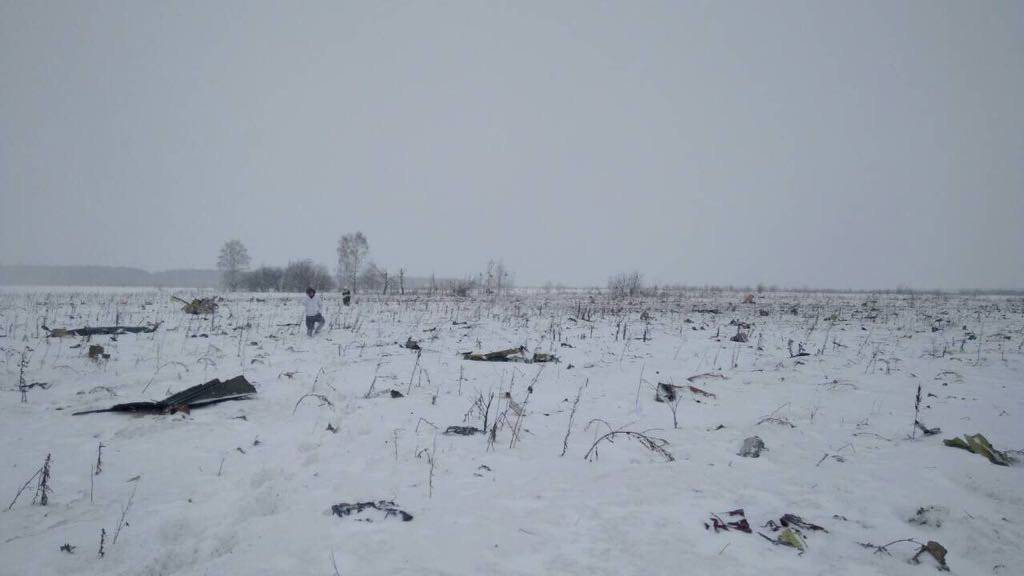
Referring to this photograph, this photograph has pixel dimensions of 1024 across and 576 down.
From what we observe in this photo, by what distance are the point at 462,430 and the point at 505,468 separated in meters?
0.96

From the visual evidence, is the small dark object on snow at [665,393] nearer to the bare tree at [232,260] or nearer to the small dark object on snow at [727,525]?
the small dark object on snow at [727,525]

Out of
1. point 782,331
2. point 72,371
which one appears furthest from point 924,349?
point 72,371

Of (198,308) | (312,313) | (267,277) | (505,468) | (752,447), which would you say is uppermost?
(267,277)

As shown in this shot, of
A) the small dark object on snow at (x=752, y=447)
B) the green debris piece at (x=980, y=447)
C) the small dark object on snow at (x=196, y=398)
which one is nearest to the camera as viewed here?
the green debris piece at (x=980, y=447)

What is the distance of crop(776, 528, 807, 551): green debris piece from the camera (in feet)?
8.95

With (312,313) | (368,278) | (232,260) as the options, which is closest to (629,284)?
(312,313)

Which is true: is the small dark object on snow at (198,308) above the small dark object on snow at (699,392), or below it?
above

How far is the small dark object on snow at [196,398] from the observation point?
5039 millimetres

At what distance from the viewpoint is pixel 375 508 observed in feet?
10.1

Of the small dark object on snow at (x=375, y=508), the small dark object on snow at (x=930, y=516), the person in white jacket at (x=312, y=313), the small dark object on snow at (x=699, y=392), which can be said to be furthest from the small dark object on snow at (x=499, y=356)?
the small dark object on snow at (x=930, y=516)

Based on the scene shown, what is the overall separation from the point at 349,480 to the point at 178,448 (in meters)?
1.84

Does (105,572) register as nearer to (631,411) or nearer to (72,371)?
(631,411)

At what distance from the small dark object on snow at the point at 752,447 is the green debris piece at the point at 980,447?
1.73m

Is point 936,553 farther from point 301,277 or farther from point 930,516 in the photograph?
point 301,277
